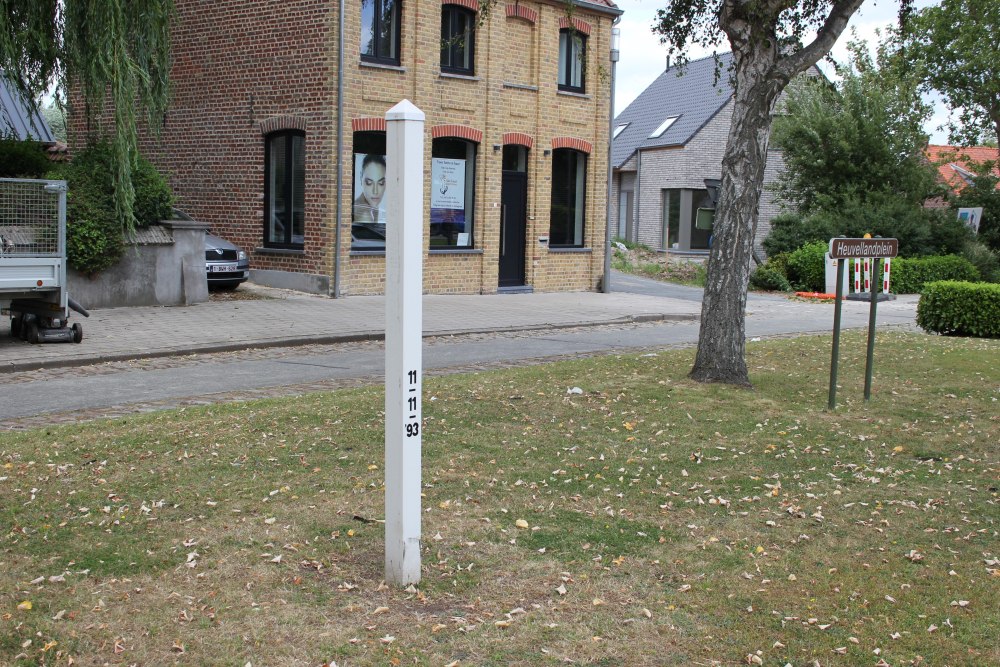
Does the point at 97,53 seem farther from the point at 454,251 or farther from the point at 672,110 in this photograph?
the point at 672,110

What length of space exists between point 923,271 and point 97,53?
76.5ft

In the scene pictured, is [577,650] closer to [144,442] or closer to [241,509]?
[241,509]

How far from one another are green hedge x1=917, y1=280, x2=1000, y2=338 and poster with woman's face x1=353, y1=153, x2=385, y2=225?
406 inches

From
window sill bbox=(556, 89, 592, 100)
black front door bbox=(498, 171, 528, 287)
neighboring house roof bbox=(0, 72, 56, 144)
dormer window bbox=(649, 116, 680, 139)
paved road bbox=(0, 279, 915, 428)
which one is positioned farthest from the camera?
dormer window bbox=(649, 116, 680, 139)

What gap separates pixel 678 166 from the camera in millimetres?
37688

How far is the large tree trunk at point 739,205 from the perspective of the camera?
9.96 metres

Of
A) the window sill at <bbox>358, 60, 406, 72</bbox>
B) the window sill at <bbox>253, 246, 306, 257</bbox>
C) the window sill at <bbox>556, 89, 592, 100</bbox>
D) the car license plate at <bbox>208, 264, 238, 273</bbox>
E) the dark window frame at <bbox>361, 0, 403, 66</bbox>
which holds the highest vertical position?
the dark window frame at <bbox>361, 0, 403, 66</bbox>

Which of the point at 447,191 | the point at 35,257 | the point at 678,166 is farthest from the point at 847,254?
the point at 678,166

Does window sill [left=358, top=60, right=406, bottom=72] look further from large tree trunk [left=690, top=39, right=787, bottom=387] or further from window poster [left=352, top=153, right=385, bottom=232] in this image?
large tree trunk [left=690, top=39, right=787, bottom=387]

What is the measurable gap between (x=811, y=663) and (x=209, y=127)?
1995cm

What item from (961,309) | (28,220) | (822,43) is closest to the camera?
(822,43)

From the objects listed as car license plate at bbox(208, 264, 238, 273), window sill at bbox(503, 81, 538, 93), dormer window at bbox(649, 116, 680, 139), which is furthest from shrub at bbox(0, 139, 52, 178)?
dormer window at bbox(649, 116, 680, 139)

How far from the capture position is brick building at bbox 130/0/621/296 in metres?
19.9

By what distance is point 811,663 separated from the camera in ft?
13.6
